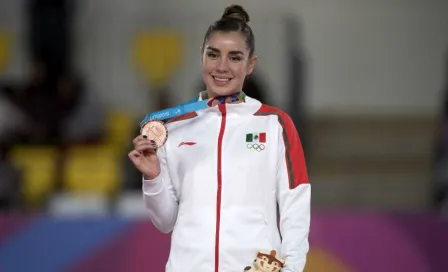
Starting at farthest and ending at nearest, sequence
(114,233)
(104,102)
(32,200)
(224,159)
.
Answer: (104,102) → (32,200) → (114,233) → (224,159)

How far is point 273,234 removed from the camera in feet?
10.9

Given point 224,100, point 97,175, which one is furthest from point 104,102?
point 224,100

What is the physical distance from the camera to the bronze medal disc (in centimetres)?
326

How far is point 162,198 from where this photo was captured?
11.0 feet

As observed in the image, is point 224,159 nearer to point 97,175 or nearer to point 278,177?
point 278,177

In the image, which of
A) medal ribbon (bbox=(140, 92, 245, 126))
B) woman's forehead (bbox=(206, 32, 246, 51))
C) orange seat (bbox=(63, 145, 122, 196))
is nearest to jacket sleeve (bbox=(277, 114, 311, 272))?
medal ribbon (bbox=(140, 92, 245, 126))

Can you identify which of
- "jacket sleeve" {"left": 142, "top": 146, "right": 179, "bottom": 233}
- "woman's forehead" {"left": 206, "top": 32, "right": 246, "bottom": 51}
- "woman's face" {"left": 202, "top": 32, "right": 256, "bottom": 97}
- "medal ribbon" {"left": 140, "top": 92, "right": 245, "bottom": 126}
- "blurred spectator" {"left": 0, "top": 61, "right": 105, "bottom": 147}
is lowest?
"blurred spectator" {"left": 0, "top": 61, "right": 105, "bottom": 147}

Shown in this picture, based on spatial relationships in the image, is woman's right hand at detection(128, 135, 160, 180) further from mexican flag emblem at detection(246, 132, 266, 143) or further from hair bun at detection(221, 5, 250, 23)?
hair bun at detection(221, 5, 250, 23)

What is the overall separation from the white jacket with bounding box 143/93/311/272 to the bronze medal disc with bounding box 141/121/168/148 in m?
0.14

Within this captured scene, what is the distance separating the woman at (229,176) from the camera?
10.7 ft

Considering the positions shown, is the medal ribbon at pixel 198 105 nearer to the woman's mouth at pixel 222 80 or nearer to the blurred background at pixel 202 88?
the woman's mouth at pixel 222 80

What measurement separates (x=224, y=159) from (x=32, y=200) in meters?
4.44

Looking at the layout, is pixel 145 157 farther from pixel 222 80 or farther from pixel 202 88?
pixel 202 88

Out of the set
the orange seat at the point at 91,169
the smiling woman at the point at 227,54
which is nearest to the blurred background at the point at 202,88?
the orange seat at the point at 91,169
